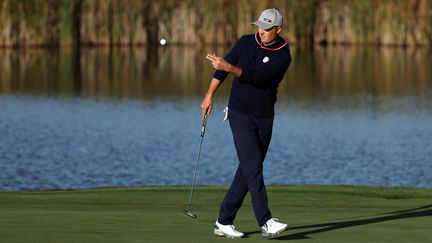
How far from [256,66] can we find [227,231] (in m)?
1.19

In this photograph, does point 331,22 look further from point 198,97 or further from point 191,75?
point 198,97

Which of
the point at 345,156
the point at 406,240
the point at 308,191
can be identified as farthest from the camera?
the point at 345,156

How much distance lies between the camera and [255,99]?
392 inches

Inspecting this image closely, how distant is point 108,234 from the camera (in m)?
9.78

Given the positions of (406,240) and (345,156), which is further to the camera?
(345,156)

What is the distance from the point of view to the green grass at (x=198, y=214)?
32.2ft

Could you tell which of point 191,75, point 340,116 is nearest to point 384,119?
point 340,116

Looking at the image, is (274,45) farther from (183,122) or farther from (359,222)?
(183,122)

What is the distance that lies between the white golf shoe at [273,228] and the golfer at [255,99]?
0.02 metres

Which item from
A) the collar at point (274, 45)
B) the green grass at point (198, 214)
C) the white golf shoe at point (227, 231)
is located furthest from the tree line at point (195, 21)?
the white golf shoe at point (227, 231)

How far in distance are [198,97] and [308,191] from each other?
18.9 metres

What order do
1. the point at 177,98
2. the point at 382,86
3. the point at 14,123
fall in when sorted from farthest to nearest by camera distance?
the point at 382,86 < the point at 177,98 < the point at 14,123

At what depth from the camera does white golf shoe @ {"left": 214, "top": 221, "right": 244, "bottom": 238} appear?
9844mm

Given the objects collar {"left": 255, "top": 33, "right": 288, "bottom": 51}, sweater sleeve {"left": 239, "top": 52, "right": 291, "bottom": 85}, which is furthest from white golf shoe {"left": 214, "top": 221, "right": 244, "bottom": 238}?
collar {"left": 255, "top": 33, "right": 288, "bottom": 51}
